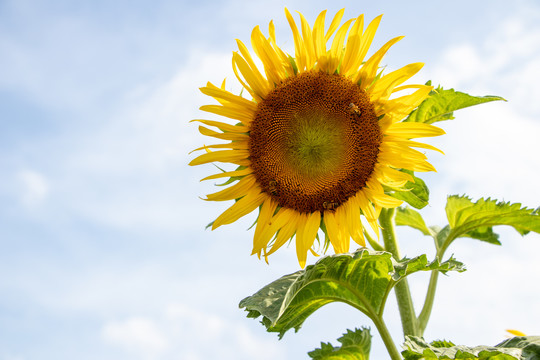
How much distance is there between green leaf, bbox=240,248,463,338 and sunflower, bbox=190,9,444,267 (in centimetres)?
26

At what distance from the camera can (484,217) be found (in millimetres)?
4555

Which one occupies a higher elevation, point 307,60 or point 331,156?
point 307,60

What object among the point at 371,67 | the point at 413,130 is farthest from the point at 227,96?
the point at 413,130

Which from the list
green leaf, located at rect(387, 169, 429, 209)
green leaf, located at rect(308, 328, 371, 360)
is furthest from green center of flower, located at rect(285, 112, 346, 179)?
green leaf, located at rect(308, 328, 371, 360)

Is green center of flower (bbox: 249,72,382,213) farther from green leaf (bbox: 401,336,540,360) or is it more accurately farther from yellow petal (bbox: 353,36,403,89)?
green leaf (bbox: 401,336,540,360)

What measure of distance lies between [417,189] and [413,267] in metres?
0.65

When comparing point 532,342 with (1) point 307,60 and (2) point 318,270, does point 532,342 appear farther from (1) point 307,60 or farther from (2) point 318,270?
(1) point 307,60

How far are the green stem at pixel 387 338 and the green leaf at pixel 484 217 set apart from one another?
3.57ft

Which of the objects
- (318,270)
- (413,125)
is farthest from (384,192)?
(318,270)

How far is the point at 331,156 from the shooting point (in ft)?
13.5

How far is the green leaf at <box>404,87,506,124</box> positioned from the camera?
3.88m

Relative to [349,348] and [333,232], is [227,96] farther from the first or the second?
[349,348]

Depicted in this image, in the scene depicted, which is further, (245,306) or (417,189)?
(417,189)

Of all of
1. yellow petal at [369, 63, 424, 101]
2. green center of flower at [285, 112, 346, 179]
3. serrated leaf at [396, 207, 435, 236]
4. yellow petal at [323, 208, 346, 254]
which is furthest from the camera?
serrated leaf at [396, 207, 435, 236]
